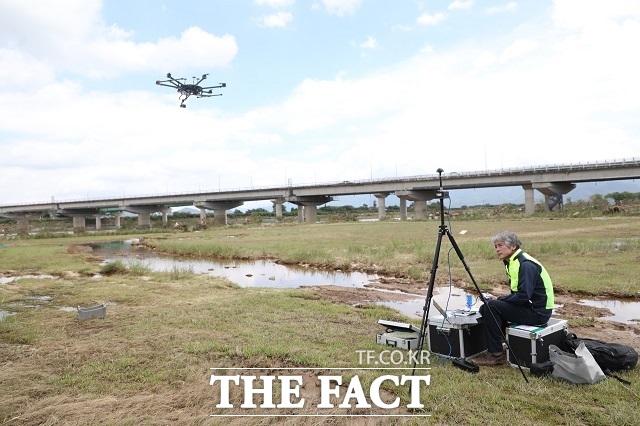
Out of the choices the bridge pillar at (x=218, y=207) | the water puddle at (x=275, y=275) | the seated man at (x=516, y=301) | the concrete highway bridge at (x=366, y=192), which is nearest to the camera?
the seated man at (x=516, y=301)

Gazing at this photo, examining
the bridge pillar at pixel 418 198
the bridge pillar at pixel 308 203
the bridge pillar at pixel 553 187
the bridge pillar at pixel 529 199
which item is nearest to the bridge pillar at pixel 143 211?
the bridge pillar at pixel 308 203

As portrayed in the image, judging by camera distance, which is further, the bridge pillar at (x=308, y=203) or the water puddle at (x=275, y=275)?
the bridge pillar at (x=308, y=203)

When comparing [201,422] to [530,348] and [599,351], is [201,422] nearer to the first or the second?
[530,348]

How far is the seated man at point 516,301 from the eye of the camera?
16.9ft

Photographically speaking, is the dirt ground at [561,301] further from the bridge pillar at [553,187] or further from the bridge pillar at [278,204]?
the bridge pillar at [278,204]

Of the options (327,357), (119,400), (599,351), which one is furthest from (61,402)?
(599,351)

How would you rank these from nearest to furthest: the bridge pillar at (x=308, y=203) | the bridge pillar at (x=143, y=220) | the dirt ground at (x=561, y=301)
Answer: the dirt ground at (x=561, y=301) → the bridge pillar at (x=308, y=203) → the bridge pillar at (x=143, y=220)

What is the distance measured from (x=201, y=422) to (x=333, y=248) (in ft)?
65.7

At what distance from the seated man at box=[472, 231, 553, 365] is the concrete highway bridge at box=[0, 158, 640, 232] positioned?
169 feet

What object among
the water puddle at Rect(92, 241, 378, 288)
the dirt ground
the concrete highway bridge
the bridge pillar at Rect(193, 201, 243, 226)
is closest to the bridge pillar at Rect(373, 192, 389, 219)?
the concrete highway bridge

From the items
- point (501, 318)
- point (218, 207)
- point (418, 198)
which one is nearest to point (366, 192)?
point (418, 198)

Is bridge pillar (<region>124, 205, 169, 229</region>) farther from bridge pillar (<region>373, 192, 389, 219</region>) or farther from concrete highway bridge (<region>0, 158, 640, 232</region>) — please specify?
bridge pillar (<region>373, 192, 389, 219</region>)

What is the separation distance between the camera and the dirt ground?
7338mm

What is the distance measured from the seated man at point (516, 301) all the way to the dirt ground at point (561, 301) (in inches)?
109
